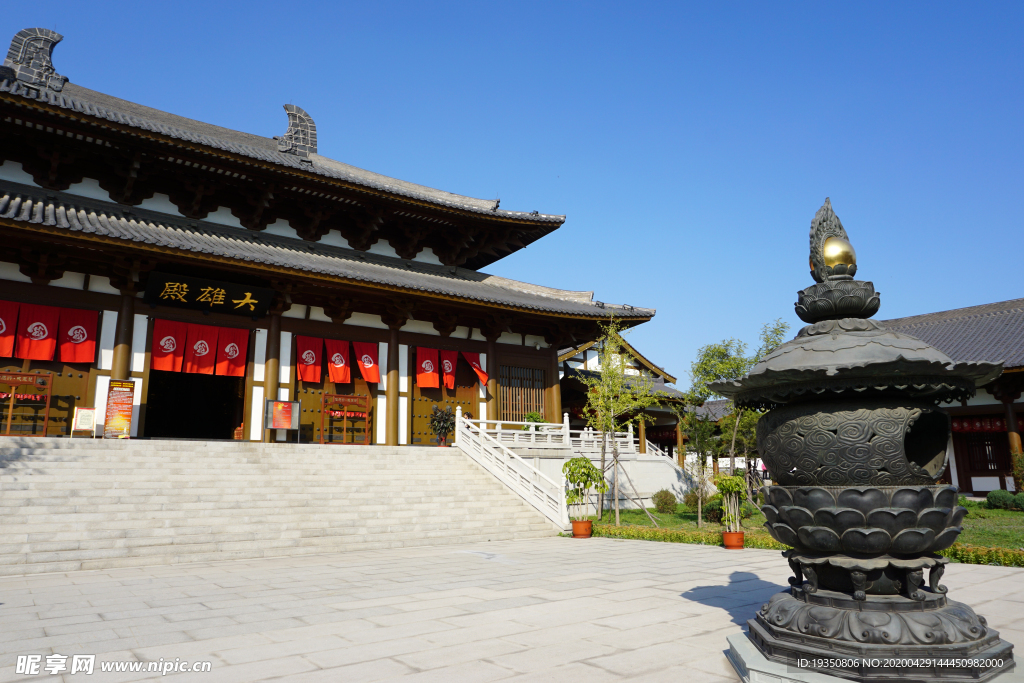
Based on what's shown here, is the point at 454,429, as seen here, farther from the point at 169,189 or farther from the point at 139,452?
the point at 169,189

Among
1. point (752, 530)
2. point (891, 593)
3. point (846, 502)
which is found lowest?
point (752, 530)

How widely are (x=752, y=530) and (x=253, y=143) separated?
Result: 58.9 feet

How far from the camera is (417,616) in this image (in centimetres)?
529

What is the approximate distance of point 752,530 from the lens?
40.9 ft

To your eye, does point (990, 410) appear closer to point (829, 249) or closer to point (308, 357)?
point (829, 249)

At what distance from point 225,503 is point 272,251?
7.35 meters

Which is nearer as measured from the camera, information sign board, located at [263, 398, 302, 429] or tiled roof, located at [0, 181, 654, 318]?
tiled roof, located at [0, 181, 654, 318]

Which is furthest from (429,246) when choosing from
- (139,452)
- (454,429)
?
(139,452)

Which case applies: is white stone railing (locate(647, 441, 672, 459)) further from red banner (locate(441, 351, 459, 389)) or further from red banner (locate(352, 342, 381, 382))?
red banner (locate(352, 342, 381, 382))

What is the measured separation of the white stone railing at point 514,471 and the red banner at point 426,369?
168 centimetres

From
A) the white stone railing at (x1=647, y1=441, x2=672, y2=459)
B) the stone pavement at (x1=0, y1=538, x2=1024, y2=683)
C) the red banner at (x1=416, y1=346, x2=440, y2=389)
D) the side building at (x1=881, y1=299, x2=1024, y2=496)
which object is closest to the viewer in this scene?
the stone pavement at (x1=0, y1=538, x2=1024, y2=683)

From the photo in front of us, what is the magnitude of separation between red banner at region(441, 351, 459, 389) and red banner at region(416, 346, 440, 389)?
0.24m

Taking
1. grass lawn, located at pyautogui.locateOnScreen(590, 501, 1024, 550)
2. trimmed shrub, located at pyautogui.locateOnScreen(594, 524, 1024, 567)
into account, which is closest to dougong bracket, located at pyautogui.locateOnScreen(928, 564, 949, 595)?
trimmed shrub, located at pyautogui.locateOnScreen(594, 524, 1024, 567)

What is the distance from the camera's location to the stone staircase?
8.52 m
